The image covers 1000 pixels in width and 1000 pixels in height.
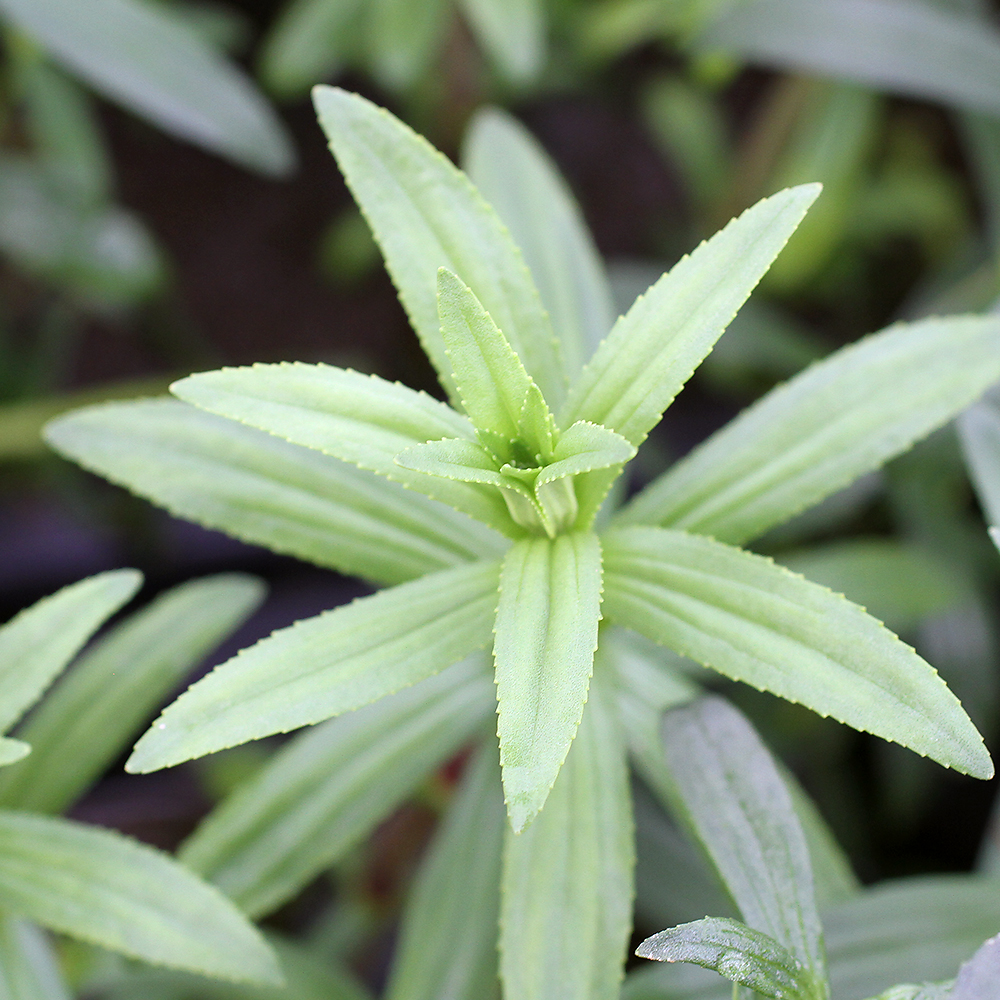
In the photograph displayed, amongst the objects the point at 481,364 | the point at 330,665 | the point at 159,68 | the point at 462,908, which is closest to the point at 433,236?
the point at 481,364

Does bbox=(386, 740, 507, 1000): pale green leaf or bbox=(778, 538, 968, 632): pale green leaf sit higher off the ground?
bbox=(778, 538, 968, 632): pale green leaf

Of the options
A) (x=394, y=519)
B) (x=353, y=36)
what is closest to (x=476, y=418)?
(x=394, y=519)

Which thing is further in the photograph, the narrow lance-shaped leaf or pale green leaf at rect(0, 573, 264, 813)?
pale green leaf at rect(0, 573, 264, 813)

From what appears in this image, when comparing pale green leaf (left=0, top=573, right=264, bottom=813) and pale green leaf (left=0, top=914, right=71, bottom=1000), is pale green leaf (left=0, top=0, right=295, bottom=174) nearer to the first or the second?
pale green leaf (left=0, top=573, right=264, bottom=813)

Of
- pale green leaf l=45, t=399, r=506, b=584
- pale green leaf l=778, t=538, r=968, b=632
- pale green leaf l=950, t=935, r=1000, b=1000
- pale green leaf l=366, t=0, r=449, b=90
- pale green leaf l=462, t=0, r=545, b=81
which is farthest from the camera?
pale green leaf l=366, t=0, r=449, b=90

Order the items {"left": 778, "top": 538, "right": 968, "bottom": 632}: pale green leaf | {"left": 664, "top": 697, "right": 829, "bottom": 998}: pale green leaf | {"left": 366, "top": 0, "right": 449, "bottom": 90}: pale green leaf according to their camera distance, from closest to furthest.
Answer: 1. {"left": 664, "top": 697, "right": 829, "bottom": 998}: pale green leaf
2. {"left": 778, "top": 538, "right": 968, "bottom": 632}: pale green leaf
3. {"left": 366, "top": 0, "right": 449, "bottom": 90}: pale green leaf

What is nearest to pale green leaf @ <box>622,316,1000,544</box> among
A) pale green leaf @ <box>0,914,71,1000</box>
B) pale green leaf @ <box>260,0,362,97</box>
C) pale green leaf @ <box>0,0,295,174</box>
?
pale green leaf @ <box>0,914,71,1000</box>

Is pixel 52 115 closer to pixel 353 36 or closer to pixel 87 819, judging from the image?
pixel 353 36

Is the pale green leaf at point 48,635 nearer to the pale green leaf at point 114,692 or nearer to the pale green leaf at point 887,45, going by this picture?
the pale green leaf at point 114,692
